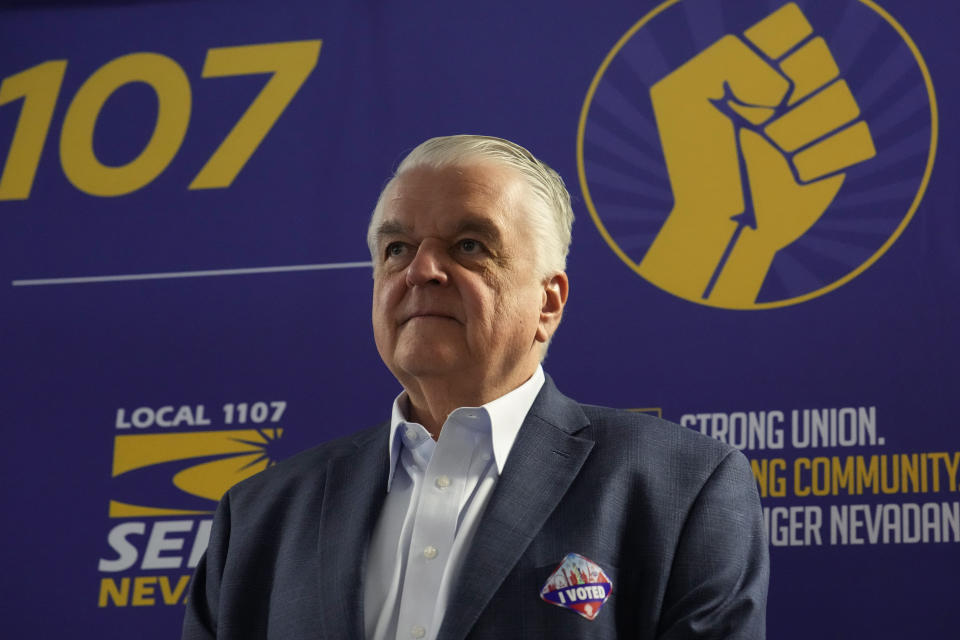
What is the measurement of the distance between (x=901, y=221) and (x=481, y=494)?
1.03 metres

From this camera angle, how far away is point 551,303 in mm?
1884

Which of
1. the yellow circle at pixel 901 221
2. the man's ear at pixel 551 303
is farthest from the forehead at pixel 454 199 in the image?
the yellow circle at pixel 901 221

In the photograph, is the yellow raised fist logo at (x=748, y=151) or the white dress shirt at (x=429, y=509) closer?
the white dress shirt at (x=429, y=509)

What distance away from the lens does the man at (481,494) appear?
4.97 ft

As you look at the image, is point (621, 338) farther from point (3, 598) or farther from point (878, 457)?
point (3, 598)

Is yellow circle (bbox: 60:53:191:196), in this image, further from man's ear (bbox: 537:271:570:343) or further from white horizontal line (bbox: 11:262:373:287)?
man's ear (bbox: 537:271:570:343)

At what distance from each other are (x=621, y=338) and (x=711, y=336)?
166 millimetres

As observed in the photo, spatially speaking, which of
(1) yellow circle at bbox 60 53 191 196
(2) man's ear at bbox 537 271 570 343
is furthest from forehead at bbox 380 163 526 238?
(1) yellow circle at bbox 60 53 191 196

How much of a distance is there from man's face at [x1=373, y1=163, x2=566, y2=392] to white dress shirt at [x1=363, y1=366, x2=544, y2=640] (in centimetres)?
7

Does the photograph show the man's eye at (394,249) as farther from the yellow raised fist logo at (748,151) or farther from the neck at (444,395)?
the yellow raised fist logo at (748,151)

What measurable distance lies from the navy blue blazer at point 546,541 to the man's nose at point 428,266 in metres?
0.22

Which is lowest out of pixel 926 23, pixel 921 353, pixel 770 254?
pixel 921 353

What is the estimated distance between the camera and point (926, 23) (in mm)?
2346

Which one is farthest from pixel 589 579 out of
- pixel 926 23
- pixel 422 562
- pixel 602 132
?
pixel 926 23
